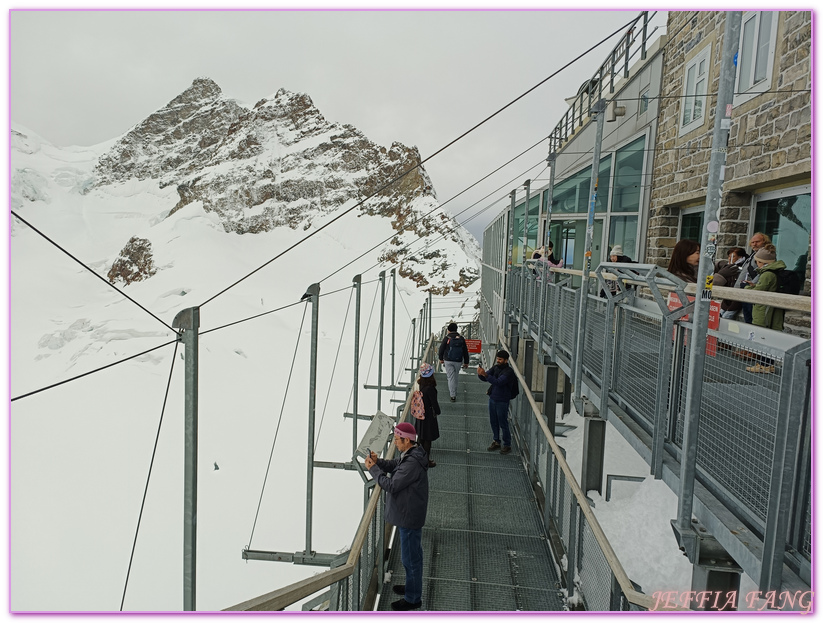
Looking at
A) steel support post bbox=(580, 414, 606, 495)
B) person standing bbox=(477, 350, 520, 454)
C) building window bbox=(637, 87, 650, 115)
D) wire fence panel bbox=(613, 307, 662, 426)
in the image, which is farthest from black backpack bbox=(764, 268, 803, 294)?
building window bbox=(637, 87, 650, 115)

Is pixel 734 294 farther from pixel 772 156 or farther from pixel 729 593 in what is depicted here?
pixel 772 156

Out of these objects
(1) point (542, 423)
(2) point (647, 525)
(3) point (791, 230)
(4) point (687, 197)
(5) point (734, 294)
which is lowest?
(2) point (647, 525)

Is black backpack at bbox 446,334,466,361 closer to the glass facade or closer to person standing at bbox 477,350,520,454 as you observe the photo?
person standing at bbox 477,350,520,454

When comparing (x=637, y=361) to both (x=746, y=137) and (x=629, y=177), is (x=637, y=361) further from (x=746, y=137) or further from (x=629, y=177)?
(x=629, y=177)

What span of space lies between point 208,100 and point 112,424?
12400 cm

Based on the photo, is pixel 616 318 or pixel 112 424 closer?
pixel 616 318

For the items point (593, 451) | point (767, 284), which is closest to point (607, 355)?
point (767, 284)

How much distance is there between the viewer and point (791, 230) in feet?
17.6

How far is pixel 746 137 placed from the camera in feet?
18.9

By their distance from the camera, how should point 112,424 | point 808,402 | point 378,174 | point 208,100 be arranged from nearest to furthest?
point 808,402
point 112,424
point 378,174
point 208,100

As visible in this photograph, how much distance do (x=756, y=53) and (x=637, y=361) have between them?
4316 millimetres

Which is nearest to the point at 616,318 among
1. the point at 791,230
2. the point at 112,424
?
the point at 791,230

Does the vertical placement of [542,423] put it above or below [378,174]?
below

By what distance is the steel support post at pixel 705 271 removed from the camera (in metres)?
2.11
